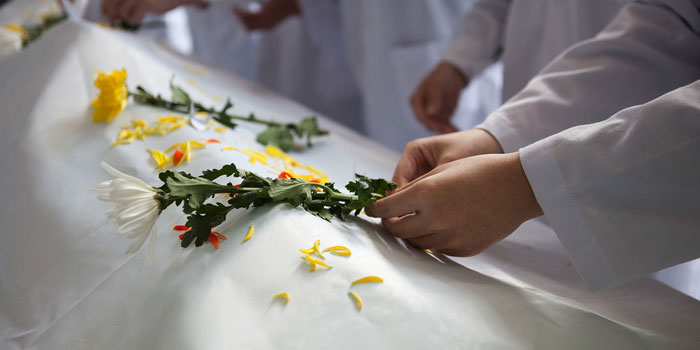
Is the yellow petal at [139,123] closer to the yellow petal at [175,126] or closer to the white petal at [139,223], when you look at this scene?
the yellow petal at [175,126]

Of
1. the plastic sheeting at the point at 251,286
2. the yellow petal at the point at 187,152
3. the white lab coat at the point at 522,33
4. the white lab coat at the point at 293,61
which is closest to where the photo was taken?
the plastic sheeting at the point at 251,286

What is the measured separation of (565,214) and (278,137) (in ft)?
2.11

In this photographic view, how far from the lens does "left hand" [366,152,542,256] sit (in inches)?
23.1

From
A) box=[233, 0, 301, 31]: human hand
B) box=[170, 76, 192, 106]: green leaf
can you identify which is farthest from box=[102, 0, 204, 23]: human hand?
box=[170, 76, 192, 106]: green leaf

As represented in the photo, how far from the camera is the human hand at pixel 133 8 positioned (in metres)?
1.70

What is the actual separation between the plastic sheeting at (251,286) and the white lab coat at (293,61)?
1.53 meters

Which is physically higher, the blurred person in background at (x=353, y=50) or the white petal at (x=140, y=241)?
the white petal at (x=140, y=241)

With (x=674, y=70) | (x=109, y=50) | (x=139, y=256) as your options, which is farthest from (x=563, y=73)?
(x=109, y=50)

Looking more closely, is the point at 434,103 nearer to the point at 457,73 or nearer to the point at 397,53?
the point at 457,73

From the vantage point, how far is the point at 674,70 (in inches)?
34.1

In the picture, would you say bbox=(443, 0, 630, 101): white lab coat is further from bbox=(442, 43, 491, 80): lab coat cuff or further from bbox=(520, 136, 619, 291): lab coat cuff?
bbox=(520, 136, 619, 291): lab coat cuff

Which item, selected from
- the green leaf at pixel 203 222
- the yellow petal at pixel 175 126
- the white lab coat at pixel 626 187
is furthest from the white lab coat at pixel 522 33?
the green leaf at pixel 203 222

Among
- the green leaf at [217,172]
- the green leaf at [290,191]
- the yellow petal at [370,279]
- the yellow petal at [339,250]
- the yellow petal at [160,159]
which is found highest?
the green leaf at [217,172]

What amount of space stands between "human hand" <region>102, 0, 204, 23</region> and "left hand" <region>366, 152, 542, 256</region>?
1.44 meters
